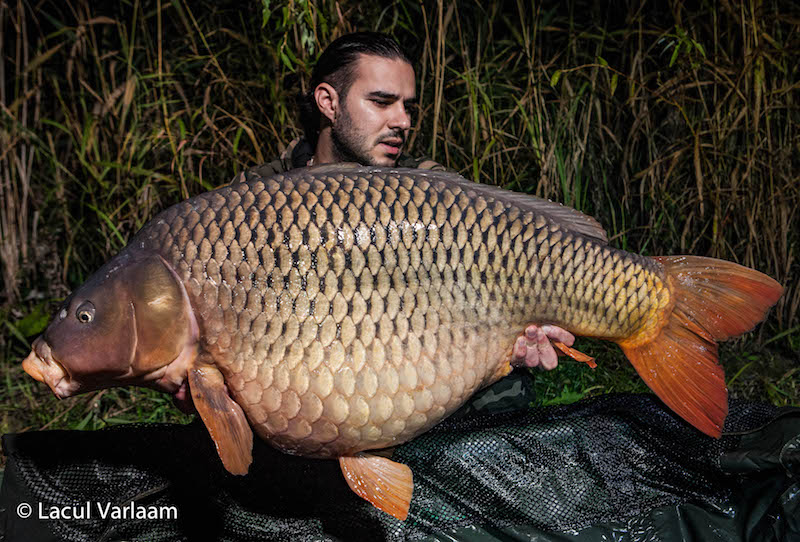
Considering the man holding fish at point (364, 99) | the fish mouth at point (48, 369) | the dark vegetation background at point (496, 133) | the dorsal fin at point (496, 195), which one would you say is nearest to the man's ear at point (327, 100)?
the man holding fish at point (364, 99)

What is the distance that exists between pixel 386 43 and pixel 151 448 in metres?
1.34

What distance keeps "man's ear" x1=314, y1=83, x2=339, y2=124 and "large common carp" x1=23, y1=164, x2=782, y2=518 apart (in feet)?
2.55

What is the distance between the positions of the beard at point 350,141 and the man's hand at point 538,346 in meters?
0.82

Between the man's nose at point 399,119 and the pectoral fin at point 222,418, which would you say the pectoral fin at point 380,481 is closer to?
the pectoral fin at point 222,418

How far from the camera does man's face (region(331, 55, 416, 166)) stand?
6.64ft

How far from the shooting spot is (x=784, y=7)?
255cm

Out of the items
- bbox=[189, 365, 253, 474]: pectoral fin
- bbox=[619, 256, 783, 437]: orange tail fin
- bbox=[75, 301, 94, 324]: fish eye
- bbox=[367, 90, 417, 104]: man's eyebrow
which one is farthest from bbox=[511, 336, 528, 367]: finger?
bbox=[367, 90, 417, 104]: man's eyebrow

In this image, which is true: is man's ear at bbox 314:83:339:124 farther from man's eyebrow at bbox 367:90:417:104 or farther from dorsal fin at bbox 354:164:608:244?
dorsal fin at bbox 354:164:608:244

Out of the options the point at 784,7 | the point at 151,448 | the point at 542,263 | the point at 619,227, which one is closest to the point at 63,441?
the point at 151,448

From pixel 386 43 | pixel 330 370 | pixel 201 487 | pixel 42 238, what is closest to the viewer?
pixel 330 370

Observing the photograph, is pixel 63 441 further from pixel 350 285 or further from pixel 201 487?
pixel 350 285

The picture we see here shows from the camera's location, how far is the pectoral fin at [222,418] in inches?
49.3

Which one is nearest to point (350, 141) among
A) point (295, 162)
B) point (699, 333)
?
point (295, 162)

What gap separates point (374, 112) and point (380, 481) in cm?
112
